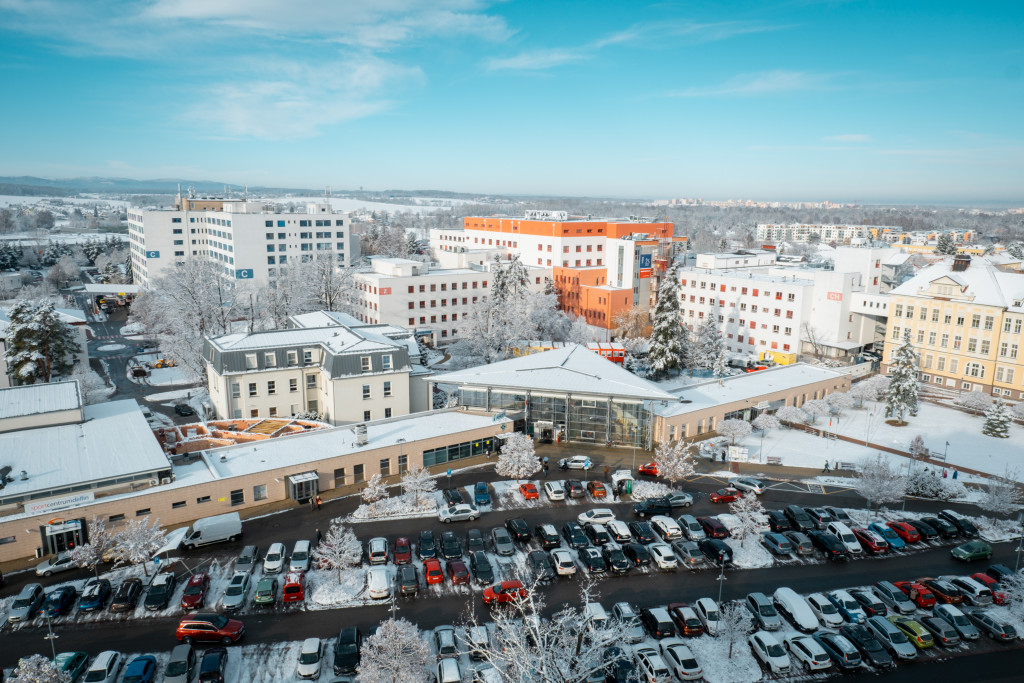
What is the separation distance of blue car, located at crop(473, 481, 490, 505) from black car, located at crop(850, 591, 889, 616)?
17831 mm

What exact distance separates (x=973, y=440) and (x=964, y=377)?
14.3m

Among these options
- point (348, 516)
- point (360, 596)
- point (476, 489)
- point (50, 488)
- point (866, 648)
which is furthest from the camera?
point (476, 489)

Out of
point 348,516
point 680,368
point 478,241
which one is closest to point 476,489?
point 348,516

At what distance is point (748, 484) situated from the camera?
124ft

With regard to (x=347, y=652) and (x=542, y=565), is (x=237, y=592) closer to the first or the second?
(x=347, y=652)

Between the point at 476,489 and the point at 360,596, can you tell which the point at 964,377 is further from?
the point at 360,596

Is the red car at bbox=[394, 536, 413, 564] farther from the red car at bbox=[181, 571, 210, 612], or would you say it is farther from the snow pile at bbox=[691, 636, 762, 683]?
the snow pile at bbox=[691, 636, 762, 683]

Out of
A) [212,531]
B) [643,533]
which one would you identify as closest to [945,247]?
[643,533]

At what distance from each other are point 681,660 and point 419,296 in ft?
198

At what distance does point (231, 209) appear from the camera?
104 meters

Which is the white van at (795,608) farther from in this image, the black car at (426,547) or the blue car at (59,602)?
the blue car at (59,602)

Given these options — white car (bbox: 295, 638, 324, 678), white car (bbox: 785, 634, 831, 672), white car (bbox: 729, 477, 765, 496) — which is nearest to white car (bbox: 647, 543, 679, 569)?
white car (bbox: 785, 634, 831, 672)

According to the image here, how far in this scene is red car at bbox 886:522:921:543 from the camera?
1249 inches

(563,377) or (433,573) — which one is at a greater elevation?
(563,377)
